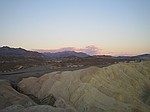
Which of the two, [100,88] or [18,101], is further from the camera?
[100,88]

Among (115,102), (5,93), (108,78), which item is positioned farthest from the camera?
(108,78)

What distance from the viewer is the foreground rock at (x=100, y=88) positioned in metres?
19.2

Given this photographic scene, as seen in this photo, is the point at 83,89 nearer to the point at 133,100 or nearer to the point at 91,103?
the point at 91,103

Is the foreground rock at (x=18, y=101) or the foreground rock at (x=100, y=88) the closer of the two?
the foreground rock at (x=18, y=101)

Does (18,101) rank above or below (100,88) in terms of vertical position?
below

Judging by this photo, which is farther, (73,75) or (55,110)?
(73,75)

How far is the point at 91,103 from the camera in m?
19.7

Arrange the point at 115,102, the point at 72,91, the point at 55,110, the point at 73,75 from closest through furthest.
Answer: the point at 55,110, the point at 115,102, the point at 72,91, the point at 73,75

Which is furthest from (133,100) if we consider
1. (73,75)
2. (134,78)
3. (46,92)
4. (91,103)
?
(46,92)

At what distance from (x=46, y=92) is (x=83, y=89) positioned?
5019 millimetres

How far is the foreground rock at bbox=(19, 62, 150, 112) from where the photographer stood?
756 inches

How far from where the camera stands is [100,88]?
22391mm

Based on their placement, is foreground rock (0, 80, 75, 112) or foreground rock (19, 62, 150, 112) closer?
foreground rock (0, 80, 75, 112)

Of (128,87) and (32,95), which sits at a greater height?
(128,87)
